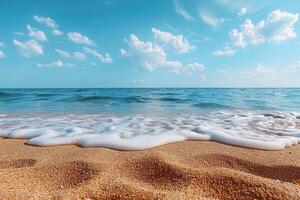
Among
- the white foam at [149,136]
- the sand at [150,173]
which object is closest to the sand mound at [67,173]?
the sand at [150,173]

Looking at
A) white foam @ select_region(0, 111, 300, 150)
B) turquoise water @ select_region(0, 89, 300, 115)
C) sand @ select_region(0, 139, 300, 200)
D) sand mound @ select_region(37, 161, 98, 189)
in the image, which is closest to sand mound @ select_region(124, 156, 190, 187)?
sand @ select_region(0, 139, 300, 200)

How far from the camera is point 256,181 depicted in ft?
5.90

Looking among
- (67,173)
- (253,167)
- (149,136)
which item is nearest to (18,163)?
(67,173)

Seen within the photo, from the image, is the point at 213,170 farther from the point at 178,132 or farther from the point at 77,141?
the point at 77,141

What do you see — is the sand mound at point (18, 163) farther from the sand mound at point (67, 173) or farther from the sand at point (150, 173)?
the sand mound at point (67, 173)

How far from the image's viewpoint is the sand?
1.69 meters

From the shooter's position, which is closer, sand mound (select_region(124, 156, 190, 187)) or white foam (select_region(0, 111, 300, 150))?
sand mound (select_region(124, 156, 190, 187))

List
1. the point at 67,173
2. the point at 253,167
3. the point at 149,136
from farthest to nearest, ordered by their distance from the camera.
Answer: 1. the point at 149,136
2. the point at 253,167
3. the point at 67,173

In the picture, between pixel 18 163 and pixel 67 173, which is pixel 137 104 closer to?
pixel 18 163

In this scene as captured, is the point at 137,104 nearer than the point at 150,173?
No

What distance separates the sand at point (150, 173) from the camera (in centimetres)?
169

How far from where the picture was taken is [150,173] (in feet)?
7.13

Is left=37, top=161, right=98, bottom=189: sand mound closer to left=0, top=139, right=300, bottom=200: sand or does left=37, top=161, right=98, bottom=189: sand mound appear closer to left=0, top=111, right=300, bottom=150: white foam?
left=0, top=139, right=300, bottom=200: sand

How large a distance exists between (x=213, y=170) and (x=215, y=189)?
0.87 ft
